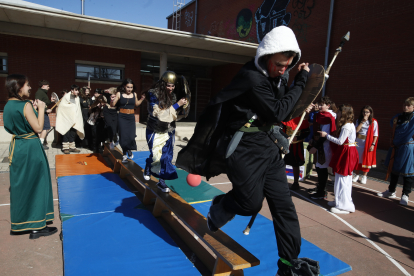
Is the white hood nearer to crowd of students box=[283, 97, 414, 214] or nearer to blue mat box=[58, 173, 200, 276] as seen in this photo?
blue mat box=[58, 173, 200, 276]

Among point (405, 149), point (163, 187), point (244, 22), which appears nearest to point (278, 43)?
point (163, 187)

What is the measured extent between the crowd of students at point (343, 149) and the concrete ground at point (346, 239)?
0.30 m

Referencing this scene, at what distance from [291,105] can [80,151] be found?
8025 millimetres

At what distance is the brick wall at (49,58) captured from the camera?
10805 millimetres

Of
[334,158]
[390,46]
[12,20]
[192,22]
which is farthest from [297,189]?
[192,22]

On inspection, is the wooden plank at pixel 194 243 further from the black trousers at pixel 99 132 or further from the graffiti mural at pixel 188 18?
the graffiti mural at pixel 188 18

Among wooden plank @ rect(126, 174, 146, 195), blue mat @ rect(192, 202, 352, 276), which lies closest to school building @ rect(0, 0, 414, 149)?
wooden plank @ rect(126, 174, 146, 195)

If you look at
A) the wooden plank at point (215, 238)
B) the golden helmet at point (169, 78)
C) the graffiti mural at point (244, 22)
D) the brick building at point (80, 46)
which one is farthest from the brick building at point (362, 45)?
the wooden plank at point (215, 238)

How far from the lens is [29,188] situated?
3.25 metres

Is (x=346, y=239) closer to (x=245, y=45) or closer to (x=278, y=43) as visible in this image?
(x=278, y=43)

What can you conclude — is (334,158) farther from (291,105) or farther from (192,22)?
(192,22)

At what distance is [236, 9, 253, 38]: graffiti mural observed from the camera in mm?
15352

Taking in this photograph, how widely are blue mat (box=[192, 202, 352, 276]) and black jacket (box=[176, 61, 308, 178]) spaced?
1232mm

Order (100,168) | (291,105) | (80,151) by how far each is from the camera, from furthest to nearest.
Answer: (80,151) → (100,168) → (291,105)
